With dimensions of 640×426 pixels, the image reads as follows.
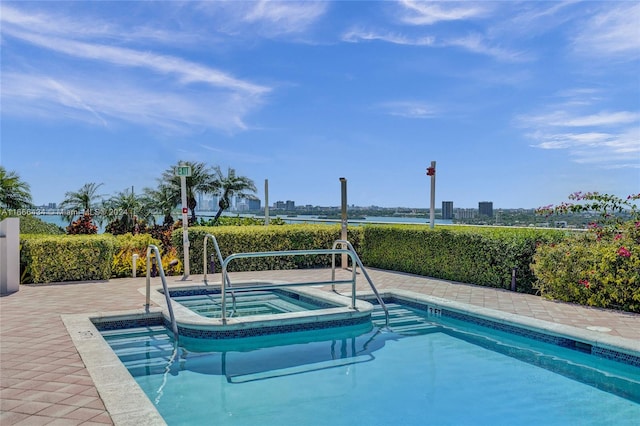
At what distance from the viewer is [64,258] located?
8703mm

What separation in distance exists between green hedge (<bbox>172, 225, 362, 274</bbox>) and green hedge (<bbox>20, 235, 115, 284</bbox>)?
1605mm

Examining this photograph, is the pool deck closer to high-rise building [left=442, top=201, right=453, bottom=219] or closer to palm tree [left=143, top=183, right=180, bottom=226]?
high-rise building [left=442, top=201, right=453, bottom=219]

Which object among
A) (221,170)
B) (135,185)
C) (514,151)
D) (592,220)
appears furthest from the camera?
(221,170)

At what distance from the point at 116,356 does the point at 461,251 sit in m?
6.32

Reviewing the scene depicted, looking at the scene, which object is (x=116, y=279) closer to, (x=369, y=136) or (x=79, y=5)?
(x=79, y=5)

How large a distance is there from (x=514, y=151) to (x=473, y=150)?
2082 millimetres

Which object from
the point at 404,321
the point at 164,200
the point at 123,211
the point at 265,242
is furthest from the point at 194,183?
the point at 404,321

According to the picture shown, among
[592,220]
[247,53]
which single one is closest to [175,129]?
[247,53]

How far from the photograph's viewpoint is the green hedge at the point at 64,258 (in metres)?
8.52

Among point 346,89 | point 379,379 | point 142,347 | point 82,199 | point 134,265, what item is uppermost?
point 346,89

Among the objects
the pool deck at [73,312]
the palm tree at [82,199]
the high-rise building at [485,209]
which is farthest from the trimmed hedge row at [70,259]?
the palm tree at [82,199]

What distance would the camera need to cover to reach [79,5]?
9.77 m

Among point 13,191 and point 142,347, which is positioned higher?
point 13,191

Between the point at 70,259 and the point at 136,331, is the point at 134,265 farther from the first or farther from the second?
the point at 136,331
